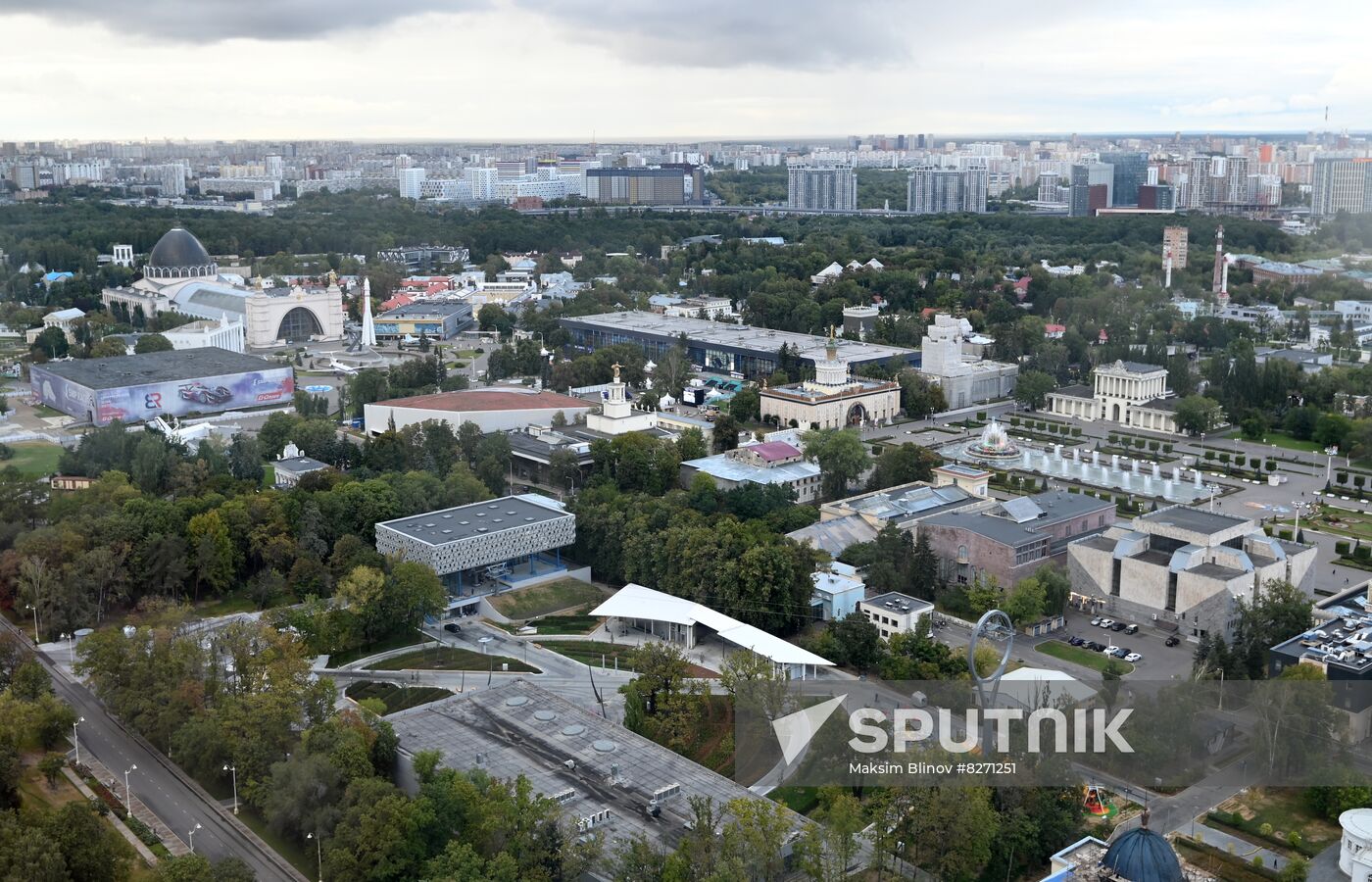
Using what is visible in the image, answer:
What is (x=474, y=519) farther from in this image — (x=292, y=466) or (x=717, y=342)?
(x=717, y=342)

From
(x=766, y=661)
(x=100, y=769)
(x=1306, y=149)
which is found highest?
(x=1306, y=149)

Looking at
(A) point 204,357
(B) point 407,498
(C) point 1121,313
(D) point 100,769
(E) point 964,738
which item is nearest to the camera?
(E) point 964,738

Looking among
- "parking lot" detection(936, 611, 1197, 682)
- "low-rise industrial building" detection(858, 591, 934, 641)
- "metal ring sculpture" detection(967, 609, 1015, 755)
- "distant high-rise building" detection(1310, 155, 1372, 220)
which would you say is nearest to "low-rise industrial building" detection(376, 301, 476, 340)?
"low-rise industrial building" detection(858, 591, 934, 641)

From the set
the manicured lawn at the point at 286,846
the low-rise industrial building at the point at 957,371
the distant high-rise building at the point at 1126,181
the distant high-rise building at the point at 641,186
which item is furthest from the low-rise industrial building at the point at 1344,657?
the distant high-rise building at the point at 641,186

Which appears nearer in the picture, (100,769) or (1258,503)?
(100,769)

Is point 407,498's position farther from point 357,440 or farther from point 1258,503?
point 1258,503

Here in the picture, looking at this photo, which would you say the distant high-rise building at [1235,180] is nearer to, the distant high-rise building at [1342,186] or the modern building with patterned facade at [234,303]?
the distant high-rise building at [1342,186]

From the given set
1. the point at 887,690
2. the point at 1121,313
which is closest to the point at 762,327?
the point at 1121,313

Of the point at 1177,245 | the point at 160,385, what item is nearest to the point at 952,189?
the point at 1177,245
